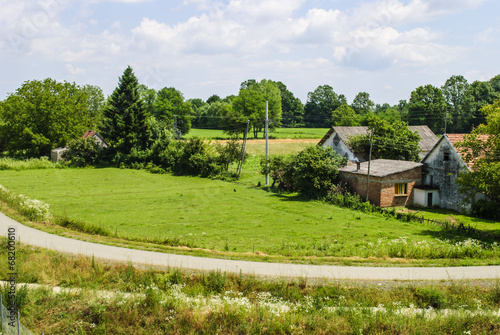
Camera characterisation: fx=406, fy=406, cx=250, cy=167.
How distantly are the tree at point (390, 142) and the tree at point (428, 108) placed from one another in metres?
45.3

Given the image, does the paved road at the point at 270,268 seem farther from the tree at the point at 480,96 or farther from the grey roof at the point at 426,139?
the tree at the point at 480,96

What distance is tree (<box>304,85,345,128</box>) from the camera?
12875 centimetres

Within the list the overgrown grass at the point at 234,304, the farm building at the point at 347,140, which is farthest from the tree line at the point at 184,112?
the overgrown grass at the point at 234,304

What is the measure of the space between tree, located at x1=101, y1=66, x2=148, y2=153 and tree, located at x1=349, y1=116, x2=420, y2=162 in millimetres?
30748

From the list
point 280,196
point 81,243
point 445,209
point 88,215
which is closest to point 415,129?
point 445,209

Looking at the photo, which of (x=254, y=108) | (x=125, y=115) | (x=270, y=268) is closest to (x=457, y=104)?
(x=254, y=108)

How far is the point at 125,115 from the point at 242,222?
37.2m

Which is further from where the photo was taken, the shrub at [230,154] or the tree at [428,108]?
the tree at [428,108]

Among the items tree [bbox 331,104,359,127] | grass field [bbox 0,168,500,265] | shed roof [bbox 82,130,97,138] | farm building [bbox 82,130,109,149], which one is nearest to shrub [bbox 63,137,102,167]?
farm building [bbox 82,130,109,149]

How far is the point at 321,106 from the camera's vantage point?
13175 centimetres

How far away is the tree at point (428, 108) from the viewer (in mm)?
85938

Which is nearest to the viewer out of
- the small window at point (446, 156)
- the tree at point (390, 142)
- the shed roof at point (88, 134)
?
the small window at point (446, 156)

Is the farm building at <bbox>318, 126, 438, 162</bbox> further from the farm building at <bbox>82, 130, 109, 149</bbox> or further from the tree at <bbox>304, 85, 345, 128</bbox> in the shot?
the tree at <bbox>304, 85, 345, 128</bbox>

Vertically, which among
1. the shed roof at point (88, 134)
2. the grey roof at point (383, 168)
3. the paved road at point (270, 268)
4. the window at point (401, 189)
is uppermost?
the shed roof at point (88, 134)
